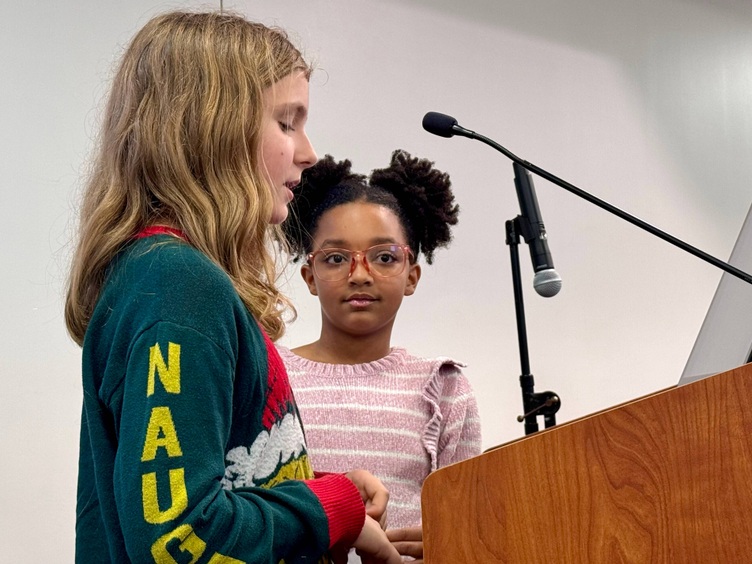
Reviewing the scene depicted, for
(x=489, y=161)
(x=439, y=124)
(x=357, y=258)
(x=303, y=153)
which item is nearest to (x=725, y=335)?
(x=303, y=153)

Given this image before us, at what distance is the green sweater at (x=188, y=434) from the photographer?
0.77 metres

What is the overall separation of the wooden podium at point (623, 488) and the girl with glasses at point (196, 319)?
202 mm

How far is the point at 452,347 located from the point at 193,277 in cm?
202

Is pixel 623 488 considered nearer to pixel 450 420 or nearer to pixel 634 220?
pixel 634 220

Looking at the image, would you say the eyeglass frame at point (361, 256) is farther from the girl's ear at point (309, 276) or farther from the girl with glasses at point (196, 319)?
the girl with glasses at point (196, 319)

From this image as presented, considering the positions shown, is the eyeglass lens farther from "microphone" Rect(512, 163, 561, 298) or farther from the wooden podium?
the wooden podium

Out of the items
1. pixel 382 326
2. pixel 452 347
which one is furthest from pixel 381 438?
pixel 452 347

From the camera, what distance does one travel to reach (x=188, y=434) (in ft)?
2.57

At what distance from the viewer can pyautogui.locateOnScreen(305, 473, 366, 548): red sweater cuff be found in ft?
3.03

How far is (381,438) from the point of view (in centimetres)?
164

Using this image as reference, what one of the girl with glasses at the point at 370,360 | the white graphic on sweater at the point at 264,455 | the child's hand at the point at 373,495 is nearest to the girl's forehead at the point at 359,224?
the girl with glasses at the point at 370,360

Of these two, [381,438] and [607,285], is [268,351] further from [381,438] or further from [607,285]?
[607,285]

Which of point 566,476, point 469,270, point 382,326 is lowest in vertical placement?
point 566,476

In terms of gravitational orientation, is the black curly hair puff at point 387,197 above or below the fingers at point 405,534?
above
